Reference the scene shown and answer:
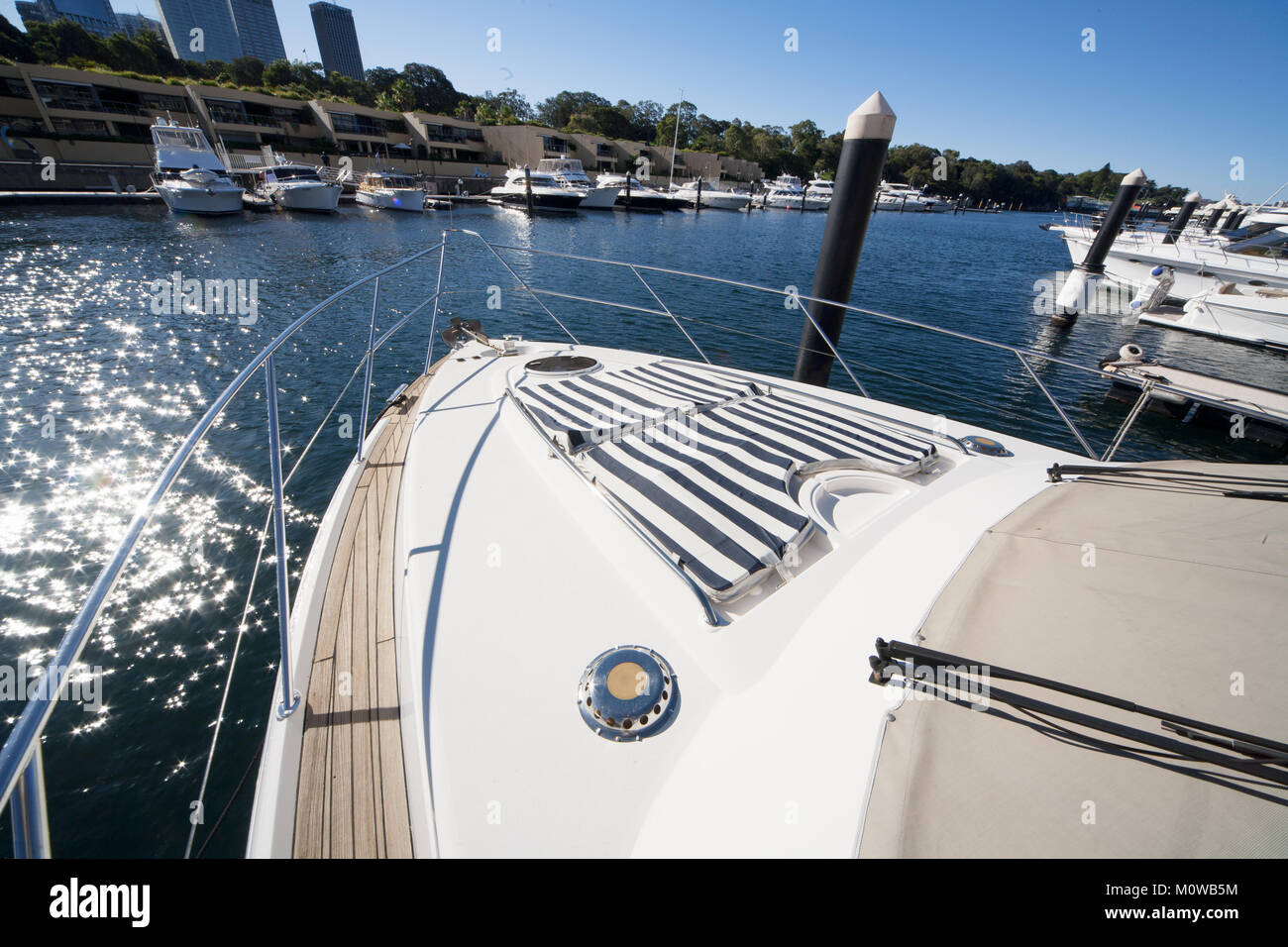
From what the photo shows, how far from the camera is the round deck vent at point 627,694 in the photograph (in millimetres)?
2080

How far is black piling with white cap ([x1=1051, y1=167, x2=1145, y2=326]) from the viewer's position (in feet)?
56.4

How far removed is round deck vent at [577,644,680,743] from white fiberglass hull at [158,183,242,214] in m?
40.6

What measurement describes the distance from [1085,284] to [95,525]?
91.1ft

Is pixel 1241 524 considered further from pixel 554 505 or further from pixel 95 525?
pixel 95 525

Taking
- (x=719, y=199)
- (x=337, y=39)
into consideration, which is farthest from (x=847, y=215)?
(x=337, y=39)

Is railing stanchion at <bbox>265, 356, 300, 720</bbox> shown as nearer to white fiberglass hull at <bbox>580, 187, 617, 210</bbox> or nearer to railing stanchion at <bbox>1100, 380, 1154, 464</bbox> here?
railing stanchion at <bbox>1100, 380, 1154, 464</bbox>

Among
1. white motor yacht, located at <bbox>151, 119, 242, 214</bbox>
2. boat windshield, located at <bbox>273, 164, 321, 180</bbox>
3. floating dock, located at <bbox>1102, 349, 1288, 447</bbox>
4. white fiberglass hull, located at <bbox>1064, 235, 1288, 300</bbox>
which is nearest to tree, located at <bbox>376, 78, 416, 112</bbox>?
boat windshield, located at <bbox>273, 164, 321, 180</bbox>

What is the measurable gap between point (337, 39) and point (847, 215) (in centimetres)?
25134

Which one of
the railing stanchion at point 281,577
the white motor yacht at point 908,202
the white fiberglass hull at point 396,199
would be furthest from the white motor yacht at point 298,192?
the white motor yacht at point 908,202

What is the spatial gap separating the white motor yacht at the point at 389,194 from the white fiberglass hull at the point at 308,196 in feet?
11.7

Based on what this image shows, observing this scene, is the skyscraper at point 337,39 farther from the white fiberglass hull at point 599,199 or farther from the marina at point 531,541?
the marina at point 531,541

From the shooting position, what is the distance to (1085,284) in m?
18.8

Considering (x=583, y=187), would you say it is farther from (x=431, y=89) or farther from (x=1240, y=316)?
(x=431, y=89)
